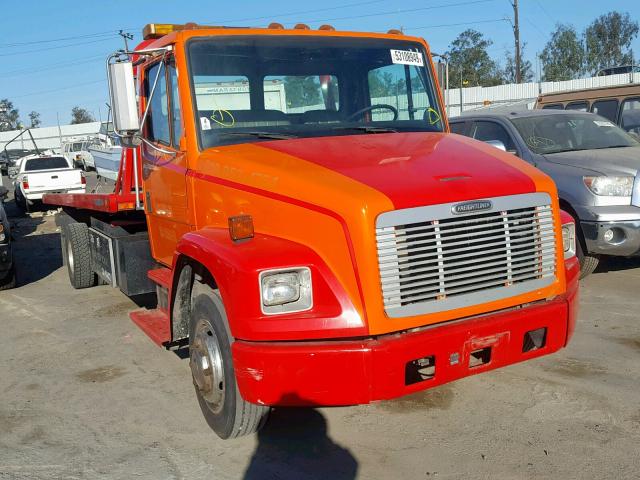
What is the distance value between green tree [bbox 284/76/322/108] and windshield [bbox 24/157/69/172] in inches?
693

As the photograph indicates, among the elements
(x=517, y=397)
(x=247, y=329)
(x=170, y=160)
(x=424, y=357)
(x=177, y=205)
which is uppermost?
(x=170, y=160)

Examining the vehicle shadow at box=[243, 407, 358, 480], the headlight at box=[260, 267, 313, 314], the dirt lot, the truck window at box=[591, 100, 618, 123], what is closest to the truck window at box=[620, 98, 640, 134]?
the truck window at box=[591, 100, 618, 123]

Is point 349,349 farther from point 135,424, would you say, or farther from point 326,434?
point 135,424

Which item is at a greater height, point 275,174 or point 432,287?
point 275,174

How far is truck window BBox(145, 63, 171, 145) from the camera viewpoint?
477 centimetres

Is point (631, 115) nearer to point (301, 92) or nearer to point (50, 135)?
point (301, 92)

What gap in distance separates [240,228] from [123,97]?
1.54 meters

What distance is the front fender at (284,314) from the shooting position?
3336 millimetres

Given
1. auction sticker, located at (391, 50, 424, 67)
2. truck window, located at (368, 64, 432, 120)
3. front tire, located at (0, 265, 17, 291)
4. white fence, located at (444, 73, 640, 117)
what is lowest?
front tire, located at (0, 265, 17, 291)

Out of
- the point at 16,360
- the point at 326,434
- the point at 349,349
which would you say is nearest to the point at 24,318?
the point at 16,360

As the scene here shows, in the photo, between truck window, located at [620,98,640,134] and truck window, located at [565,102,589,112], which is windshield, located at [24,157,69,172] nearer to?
truck window, located at [565,102,589,112]

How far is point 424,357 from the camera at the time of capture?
11.1ft

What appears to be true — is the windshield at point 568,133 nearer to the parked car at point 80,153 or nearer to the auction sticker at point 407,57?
the auction sticker at point 407,57

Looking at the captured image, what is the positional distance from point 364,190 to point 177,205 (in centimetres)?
186
